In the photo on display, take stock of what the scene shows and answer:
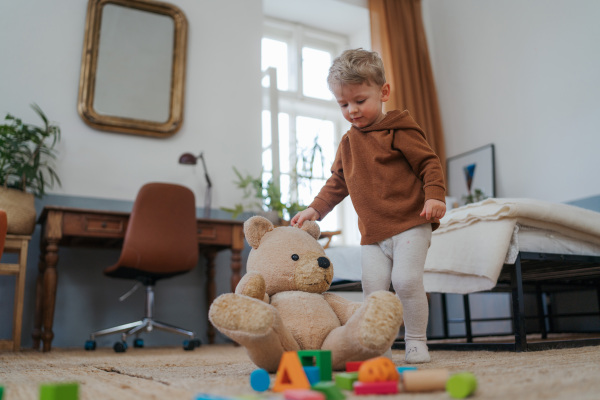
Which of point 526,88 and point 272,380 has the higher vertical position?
point 526,88

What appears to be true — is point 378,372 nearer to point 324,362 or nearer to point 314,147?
point 324,362

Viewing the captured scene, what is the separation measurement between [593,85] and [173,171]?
2.54 meters

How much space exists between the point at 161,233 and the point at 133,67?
1.26 meters

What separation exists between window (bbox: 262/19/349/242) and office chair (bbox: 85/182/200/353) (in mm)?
1176

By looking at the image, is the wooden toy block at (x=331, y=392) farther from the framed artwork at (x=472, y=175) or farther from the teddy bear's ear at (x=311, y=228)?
the framed artwork at (x=472, y=175)

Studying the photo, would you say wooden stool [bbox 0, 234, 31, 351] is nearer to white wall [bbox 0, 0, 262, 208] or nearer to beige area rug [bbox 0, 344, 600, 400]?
white wall [bbox 0, 0, 262, 208]

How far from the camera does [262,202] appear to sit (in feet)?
11.2

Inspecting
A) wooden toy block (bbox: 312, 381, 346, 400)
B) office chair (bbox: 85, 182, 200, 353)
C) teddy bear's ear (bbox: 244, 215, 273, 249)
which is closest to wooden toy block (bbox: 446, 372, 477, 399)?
wooden toy block (bbox: 312, 381, 346, 400)

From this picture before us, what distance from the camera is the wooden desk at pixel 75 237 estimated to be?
2475 mm

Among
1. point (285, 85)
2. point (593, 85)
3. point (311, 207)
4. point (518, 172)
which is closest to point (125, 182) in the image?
point (285, 85)

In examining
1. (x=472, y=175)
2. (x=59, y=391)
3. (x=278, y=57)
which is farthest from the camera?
(x=278, y=57)

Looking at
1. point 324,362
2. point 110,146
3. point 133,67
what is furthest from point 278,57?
point 324,362

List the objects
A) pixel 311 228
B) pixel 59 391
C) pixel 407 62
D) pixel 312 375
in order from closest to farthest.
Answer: pixel 59 391 → pixel 312 375 → pixel 311 228 → pixel 407 62

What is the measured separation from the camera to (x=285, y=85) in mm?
4219
